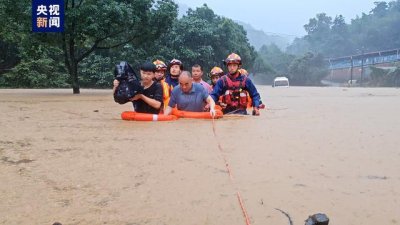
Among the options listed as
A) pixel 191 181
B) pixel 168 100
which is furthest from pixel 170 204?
pixel 168 100

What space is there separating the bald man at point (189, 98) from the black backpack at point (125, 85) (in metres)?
0.81

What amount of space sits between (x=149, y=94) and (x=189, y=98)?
776mm

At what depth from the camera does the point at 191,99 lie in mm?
6938

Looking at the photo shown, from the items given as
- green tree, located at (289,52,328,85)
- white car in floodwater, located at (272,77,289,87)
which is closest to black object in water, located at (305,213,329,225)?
white car in floodwater, located at (272,77,289,87)

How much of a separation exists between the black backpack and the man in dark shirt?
0.09m

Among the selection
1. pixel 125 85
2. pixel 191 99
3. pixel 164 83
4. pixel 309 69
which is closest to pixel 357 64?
pixel 309 69

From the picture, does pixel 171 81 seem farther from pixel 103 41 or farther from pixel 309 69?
pixel 309 69

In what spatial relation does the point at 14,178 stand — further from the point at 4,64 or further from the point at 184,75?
the point at 4,64

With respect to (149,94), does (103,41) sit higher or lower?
higher

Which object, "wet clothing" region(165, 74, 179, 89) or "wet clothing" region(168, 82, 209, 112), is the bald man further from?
"wet clothing" region(165, 74, 179, 89)

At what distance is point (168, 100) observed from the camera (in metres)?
7.18

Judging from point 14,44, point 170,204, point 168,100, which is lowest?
point 170,204

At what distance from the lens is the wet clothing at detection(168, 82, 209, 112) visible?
6855 millimetres

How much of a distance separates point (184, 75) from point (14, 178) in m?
3.77
